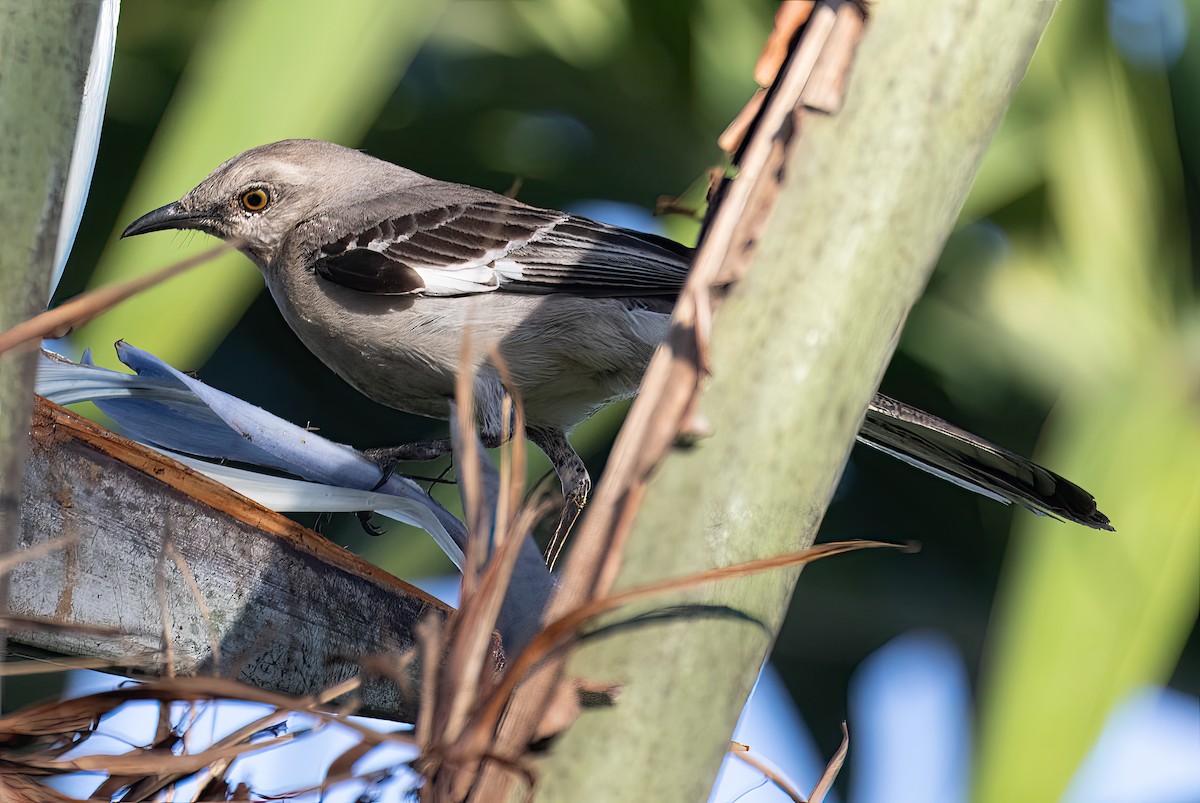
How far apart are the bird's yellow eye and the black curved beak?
99 millimetres

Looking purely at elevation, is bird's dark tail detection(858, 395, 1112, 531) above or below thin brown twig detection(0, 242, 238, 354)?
above

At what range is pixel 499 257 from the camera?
2.24m

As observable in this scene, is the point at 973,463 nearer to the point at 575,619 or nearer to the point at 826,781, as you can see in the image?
the point at 826,781

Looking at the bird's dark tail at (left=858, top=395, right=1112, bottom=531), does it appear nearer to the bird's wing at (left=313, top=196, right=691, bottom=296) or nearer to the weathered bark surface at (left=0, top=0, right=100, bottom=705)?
the bird's wing at (left=313, top=196, right=691, bottom=296)

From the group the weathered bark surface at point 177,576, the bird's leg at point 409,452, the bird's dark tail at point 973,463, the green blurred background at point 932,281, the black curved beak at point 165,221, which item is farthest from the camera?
the black curved beak at point 165,221

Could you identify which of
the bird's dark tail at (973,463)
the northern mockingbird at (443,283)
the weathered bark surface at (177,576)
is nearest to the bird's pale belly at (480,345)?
the northern mockingbird at (443,283)

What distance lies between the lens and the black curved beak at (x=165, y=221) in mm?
2207

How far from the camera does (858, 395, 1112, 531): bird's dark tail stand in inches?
54.8

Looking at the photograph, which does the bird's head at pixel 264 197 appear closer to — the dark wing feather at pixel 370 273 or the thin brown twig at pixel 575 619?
the dark wing feather at pixel 370 273

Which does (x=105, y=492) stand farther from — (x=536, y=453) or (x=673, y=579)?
(x=536, y=453)

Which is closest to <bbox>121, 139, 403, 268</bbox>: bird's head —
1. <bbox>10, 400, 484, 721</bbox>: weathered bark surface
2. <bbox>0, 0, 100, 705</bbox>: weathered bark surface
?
<bbox>10, 400, 484, 721</bbox>: weathered bark surface

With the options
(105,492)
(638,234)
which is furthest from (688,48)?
(105,492)

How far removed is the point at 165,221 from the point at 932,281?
191cm

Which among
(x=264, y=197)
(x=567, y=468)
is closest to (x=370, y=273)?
(x=264, y=197)
